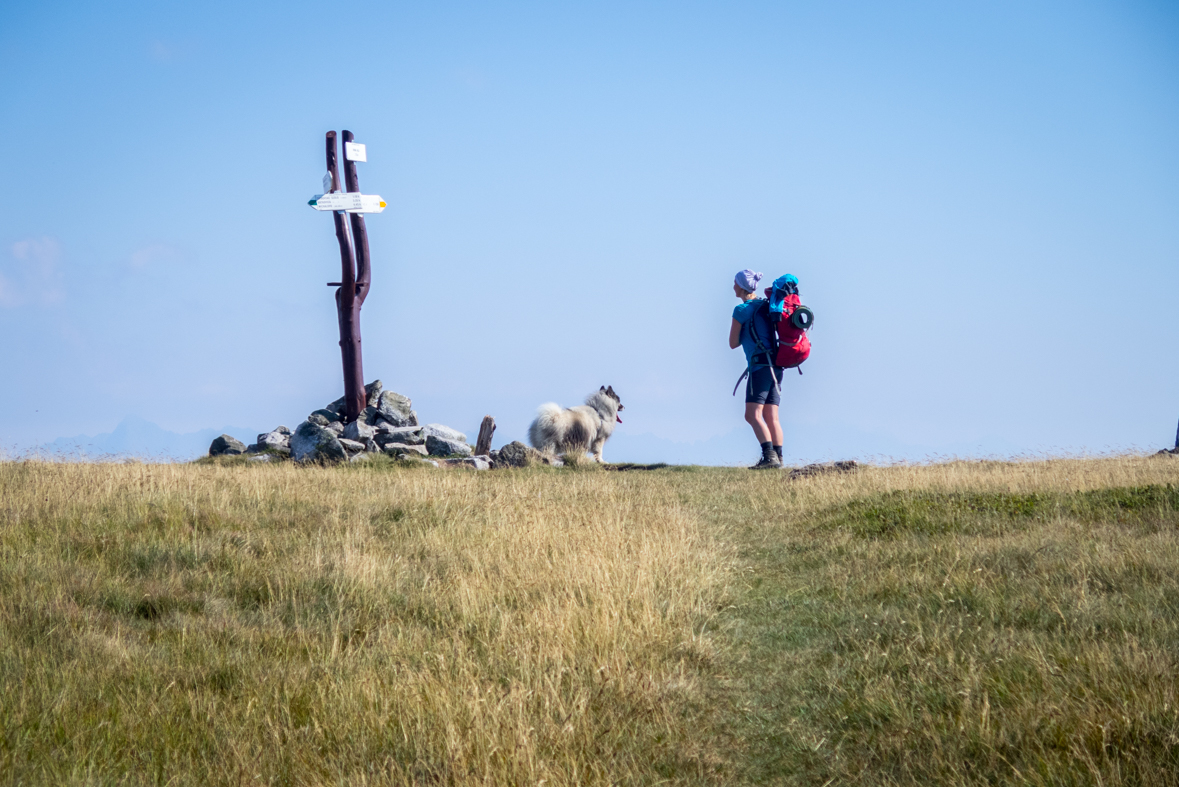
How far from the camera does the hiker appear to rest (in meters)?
17.0

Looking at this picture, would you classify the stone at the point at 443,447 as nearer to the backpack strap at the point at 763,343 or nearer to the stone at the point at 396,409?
the stone at the point at 396,409

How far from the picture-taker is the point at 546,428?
19.4 metres

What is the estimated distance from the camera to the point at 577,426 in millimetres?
19719

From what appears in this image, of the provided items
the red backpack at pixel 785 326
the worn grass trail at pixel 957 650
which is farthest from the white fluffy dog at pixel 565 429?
the worn grass trail at pixel 957 650

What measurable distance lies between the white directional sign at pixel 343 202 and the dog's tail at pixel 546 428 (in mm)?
6343

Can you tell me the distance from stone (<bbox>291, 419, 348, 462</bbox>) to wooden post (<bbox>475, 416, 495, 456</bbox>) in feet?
10.4

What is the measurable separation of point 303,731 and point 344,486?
8.25 meters

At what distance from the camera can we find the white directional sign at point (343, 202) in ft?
65.8

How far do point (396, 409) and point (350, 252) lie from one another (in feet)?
12.8

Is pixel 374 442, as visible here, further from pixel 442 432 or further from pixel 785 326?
pixel 785 326

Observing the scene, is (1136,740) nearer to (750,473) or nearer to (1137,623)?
(1137,623)

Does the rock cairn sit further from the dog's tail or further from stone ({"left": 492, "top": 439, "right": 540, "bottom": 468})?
the dog's tail

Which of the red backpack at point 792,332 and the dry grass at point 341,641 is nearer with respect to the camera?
the dry grass at point 341,641

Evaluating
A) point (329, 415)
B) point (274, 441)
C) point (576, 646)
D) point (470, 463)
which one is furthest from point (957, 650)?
point (274, 441)
